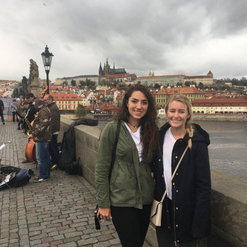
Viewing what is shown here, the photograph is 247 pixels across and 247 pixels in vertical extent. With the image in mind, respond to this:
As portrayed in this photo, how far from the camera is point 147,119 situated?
6.04 feet

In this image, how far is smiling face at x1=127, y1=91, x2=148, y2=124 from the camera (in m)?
1.77

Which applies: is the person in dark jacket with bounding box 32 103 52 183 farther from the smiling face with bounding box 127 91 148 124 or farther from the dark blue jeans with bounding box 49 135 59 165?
the smiling face with bounding box 127 91 148 124

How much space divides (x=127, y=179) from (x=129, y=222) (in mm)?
276

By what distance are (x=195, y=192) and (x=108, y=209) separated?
544 millimetres

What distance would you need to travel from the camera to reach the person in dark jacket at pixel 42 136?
4266 millimetres

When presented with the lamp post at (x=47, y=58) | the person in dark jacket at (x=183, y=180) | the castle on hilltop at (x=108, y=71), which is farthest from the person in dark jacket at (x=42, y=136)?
the castle on hilltop at (x=108, y=71)

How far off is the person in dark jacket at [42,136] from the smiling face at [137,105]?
2.78 meters

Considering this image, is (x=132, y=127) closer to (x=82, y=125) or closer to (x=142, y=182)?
(x=142, y=182)

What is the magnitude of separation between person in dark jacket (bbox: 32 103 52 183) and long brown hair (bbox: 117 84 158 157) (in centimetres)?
273

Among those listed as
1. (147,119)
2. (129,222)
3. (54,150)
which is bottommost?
(54,150)

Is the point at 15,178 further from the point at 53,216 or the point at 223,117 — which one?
the point at 223,117

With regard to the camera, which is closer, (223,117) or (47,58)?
(47,58)

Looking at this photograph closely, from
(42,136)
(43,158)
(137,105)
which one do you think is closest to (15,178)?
(43,158)

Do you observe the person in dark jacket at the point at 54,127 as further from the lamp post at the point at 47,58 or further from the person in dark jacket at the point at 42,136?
the lamp post at the point at 47,58
